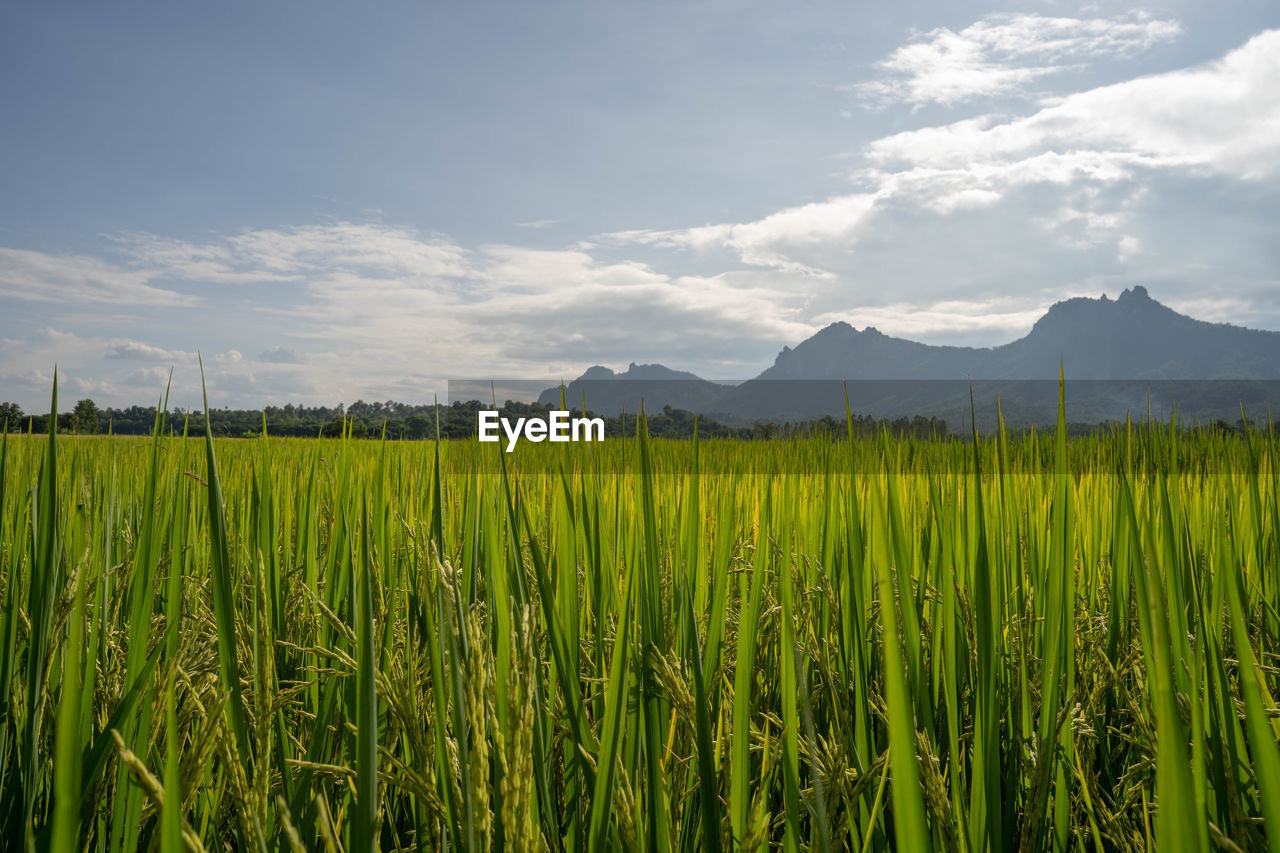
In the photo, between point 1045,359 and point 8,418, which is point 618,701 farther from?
point 1045,359

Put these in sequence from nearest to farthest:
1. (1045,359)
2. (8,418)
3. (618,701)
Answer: (618,701) < (8,418) < (1045,359)

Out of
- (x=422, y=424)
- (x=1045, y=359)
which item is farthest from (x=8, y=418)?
(x=1045, y=359)

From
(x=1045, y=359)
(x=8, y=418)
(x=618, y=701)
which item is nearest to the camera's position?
(x=618, y=701)

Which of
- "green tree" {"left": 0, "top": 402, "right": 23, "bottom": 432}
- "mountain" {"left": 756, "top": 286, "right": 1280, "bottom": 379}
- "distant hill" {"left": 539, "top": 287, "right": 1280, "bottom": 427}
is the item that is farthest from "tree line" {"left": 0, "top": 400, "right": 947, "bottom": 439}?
"mountain" {"left": 756, "top": 286, "right": 1280, "bottom": 379}

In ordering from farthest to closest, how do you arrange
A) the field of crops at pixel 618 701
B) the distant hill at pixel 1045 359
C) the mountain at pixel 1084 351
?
1. the mountain at pixel 1084 351
2. the distant hill at pixel 1045 359
3. the field of crops at pixel 618 701

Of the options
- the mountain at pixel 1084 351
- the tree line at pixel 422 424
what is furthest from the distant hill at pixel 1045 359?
the tree line at pixel 422 424

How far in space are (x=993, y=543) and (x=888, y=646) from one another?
1420mm

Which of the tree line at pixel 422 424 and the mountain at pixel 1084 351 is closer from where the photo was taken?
the tree line at pixel 422 424

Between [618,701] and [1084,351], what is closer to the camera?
[618,701]

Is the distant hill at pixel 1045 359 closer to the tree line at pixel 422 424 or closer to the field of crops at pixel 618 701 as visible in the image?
the tree line at pixel 422 424

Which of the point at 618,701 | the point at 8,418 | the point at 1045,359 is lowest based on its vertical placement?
the point at 618,701

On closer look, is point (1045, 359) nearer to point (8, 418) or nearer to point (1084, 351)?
point (1084, 351)

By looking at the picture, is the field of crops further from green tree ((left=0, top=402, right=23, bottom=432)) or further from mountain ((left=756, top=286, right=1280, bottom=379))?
mountain ((left=756, top=286, right=1280, bottom=379))

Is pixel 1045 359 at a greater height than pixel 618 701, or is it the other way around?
pixel 1045 359
